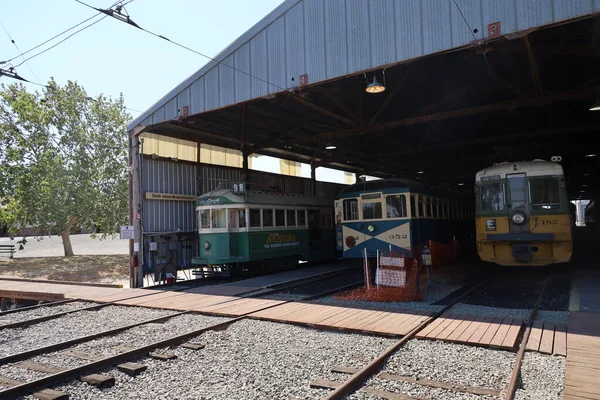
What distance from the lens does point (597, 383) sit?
4.08 metres

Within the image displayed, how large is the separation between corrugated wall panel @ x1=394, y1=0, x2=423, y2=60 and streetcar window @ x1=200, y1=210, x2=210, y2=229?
320 inches

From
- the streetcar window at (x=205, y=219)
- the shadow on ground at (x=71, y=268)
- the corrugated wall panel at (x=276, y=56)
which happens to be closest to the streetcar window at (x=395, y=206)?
the corrugated wall panel at (x=276, y=56)

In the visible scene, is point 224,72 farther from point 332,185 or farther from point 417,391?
point 332,185

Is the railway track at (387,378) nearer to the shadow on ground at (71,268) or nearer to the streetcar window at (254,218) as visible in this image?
the streetcar window at (254,218)

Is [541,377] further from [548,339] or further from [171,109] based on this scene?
[171,109]

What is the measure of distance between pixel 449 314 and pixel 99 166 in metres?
18.5

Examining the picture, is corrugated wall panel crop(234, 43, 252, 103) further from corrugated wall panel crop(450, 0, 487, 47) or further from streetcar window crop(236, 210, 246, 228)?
corrugated wall panel crop(450, 0, 487, 47)

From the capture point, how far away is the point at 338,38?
33.0 ft

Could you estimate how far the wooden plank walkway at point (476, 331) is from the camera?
5.70 metres

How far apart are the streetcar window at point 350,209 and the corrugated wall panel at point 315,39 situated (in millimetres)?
4406

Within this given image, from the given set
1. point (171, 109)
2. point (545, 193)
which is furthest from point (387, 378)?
point (171, 109)

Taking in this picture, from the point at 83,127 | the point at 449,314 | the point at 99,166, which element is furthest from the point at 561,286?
the point at 83,127

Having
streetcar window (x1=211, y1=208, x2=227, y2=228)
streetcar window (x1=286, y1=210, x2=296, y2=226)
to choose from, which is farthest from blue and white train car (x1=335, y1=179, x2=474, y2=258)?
streetcar window (x1=211, y1=208, x2=227, y2=228)

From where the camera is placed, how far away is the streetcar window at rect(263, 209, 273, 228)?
1463cm
